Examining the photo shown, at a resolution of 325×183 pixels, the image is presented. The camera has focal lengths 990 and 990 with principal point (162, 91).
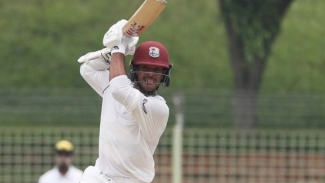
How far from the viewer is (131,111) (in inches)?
248

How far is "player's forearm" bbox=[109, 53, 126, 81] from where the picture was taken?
6242mm

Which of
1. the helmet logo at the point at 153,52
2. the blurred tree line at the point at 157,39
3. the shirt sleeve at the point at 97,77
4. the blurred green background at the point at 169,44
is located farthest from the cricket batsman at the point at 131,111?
the blurred tree line at the point at 157,39

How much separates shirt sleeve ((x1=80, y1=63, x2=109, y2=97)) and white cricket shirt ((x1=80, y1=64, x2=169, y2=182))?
233 millimetres

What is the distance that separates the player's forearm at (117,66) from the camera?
20.5 feet

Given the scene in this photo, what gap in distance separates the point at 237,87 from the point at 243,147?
260 centimetres

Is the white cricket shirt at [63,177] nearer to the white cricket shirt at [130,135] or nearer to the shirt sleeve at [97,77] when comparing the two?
the shirt sleeve at [97,77]

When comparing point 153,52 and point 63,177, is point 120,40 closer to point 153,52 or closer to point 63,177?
point 153,52

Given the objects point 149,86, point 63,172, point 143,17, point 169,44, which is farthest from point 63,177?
point 169,44

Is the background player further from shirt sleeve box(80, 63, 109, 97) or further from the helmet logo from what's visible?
the helmet logo

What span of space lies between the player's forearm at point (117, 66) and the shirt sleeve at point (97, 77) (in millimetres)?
495

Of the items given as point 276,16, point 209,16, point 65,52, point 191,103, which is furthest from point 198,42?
point 191,103

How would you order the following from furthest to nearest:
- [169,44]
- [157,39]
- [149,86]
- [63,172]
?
[169,44]
[157,39]
[63,172]
[149,86]

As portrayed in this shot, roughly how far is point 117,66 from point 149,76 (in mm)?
229

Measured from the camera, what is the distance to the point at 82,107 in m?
14.5
